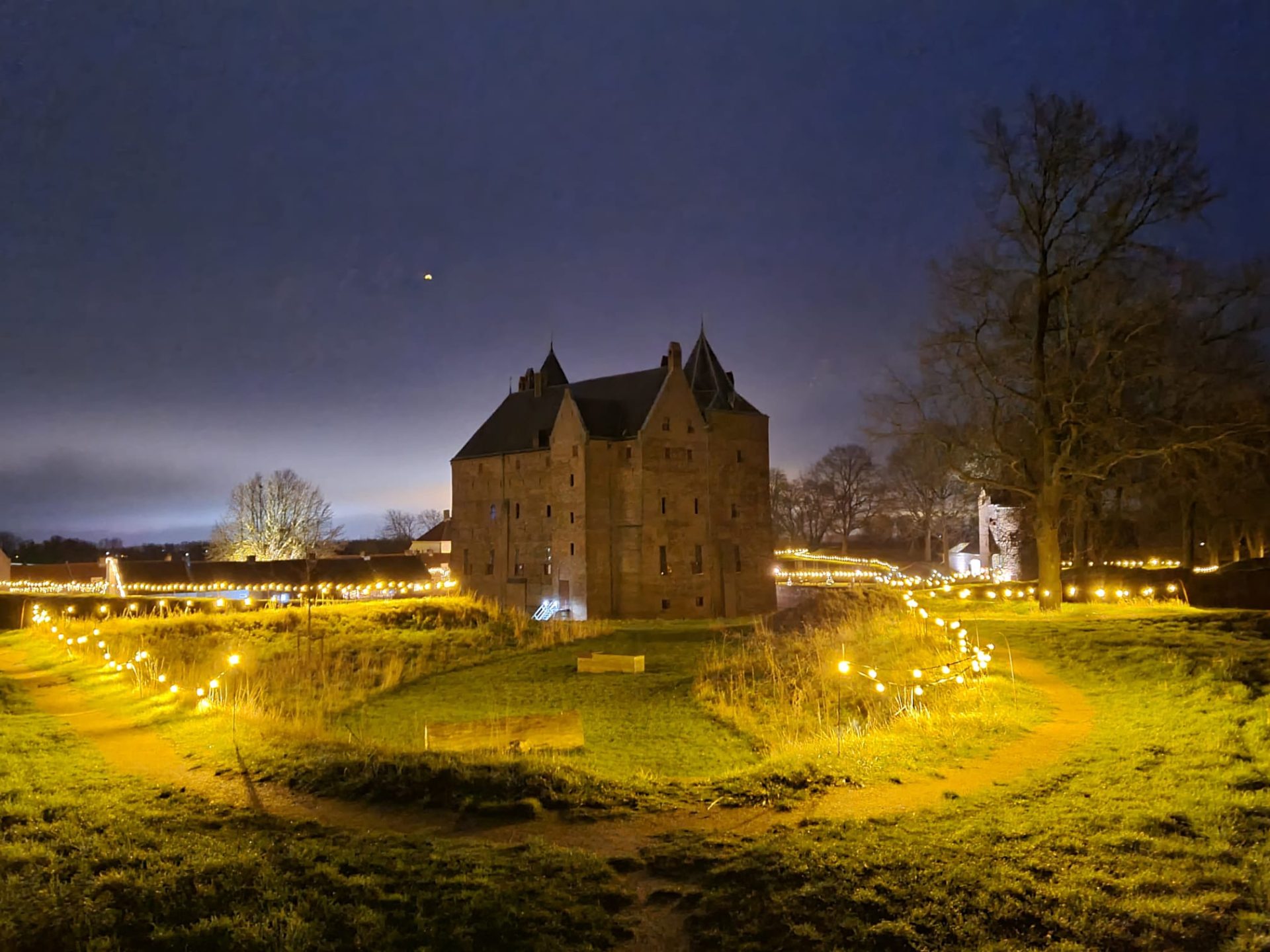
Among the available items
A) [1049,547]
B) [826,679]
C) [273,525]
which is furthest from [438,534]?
[826,679]

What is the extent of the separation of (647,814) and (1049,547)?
20.0 m

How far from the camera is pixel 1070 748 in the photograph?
10711 millimetres

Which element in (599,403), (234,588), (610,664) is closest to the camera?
(610,664)

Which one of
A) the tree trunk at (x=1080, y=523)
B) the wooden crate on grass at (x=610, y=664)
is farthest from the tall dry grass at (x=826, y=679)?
the tree trunk at (x=1080, y=523)

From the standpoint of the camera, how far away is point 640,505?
4869 centimetres

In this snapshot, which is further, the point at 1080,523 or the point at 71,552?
the point at 71,552

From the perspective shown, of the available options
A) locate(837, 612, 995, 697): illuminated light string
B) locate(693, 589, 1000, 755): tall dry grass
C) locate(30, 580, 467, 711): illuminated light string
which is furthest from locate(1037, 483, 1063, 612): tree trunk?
locate(30, 580, 467, 711): illuminated light string

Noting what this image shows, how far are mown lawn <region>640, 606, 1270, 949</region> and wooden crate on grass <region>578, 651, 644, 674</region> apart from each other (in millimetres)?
13789

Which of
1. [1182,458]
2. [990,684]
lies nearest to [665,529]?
[1182,458]

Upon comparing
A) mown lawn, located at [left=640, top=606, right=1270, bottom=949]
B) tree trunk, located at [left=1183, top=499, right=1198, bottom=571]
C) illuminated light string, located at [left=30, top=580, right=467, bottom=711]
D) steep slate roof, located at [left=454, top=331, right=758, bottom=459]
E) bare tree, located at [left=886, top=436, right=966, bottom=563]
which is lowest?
mown lawn, located at [left=640, top=606, right=1270, bottom=949]

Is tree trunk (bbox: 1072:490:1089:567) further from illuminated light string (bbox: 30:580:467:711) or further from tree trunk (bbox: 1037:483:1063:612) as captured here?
illuminated light string (bbox: 30:580:467:711)

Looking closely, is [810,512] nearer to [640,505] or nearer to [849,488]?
[849,488]

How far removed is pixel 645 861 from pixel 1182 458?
24.1 metres

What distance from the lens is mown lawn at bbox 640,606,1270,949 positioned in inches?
234
